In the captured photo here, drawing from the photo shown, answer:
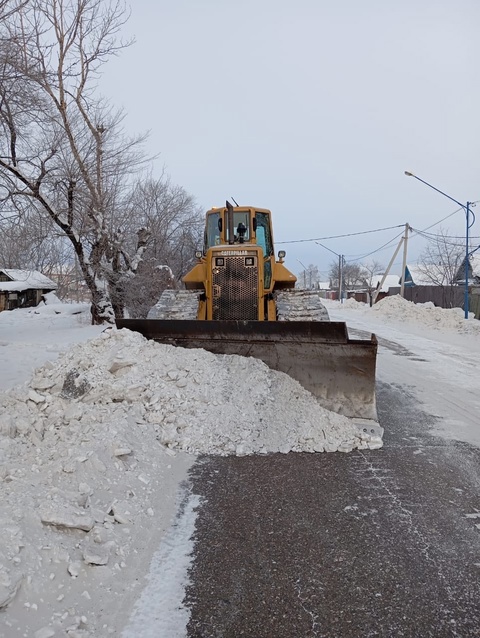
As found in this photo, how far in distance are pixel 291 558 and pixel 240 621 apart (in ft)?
2.15

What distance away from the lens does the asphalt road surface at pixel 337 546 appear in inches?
102

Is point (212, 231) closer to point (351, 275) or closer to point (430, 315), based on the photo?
point (430, 315)

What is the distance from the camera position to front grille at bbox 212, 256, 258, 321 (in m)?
7.58

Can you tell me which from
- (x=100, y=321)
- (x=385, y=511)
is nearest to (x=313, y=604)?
(x=385, y=511)

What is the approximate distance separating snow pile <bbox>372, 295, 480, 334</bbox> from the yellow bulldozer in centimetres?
1221

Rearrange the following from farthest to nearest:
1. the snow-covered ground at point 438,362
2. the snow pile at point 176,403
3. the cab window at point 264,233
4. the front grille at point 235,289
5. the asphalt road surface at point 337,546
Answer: the cab window at point 264,233
the front grille at point 235,289
the snow-covered ground at point 438,362
the snow pile at point 176,403
the asphalt road surface at point 337,546

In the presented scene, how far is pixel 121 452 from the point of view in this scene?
4.30 meters

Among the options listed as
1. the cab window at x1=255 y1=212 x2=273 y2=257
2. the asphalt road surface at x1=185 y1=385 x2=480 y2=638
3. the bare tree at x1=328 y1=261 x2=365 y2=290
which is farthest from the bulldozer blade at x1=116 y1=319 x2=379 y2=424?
the bare tree at x1=328 y1=261 x2=365 y2=290

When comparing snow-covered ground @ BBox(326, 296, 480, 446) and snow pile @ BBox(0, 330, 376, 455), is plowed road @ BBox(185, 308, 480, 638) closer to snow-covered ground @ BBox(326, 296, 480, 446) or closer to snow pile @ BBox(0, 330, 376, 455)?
snow pile @ BBox(0, 330, 376, 455)

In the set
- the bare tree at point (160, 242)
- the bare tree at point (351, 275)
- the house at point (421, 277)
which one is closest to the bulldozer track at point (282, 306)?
the bare tree at point (160, 242)

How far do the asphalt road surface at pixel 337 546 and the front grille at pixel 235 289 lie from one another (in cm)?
302

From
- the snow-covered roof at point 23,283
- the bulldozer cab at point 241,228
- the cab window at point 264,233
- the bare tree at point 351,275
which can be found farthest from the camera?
the bare tree at point 351,275

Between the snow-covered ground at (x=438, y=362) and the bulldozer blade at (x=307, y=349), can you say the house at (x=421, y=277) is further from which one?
the bulldozer blade at (x=307, y=349)

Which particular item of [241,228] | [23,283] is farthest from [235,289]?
[23,283]
